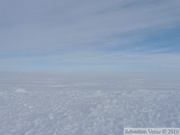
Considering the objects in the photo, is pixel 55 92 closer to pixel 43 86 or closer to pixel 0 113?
pixel 43 86

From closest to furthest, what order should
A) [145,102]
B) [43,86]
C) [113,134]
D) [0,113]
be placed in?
[113,134] < [0,113] < [145,102] < [43,86]

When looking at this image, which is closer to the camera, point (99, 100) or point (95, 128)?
point (95, 128)

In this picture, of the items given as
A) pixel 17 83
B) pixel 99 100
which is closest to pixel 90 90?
pixel 99 100

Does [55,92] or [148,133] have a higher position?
[55,92]

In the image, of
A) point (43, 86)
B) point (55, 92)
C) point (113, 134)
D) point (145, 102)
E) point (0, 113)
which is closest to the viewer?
point (113, 134)

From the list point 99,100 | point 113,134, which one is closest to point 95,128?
point 113,134

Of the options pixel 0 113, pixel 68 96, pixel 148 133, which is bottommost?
pixel 148 133

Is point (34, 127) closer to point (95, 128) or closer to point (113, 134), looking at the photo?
point (95, 128)
